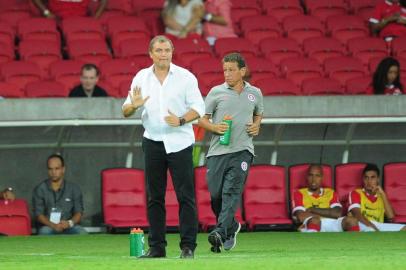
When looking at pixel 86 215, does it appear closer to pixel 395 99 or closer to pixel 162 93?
pixel 395 99

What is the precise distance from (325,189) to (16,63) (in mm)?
4775

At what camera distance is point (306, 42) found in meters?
20.5

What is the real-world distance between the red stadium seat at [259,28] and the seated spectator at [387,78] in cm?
251

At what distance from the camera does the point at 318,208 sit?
18.0 m

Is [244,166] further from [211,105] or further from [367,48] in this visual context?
[367,48]

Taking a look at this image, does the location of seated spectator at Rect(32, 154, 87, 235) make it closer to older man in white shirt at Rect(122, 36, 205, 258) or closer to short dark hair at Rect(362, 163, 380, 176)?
short dark hair at Rect(362, 163, 380, 176)

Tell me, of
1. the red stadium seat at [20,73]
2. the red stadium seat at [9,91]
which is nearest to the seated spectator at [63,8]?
the red stadium seat at [20,73]

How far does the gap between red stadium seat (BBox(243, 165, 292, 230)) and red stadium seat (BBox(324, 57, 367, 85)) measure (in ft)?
7.00

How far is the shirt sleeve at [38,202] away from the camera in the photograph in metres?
17.2

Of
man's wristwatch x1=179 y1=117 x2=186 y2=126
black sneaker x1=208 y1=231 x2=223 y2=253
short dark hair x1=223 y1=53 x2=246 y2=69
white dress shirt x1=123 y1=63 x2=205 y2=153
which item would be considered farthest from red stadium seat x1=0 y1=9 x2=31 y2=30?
man's wristwatch x1=179 y1=117 x2=186 y2=126

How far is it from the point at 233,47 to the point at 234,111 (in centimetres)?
674

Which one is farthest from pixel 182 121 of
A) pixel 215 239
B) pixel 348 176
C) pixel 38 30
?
pixel 38 30

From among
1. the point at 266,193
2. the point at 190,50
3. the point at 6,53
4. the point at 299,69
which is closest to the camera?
the point at 266,193

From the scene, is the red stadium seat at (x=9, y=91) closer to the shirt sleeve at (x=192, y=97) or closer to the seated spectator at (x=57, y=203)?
the seated spectator at (x=57, y=203)
